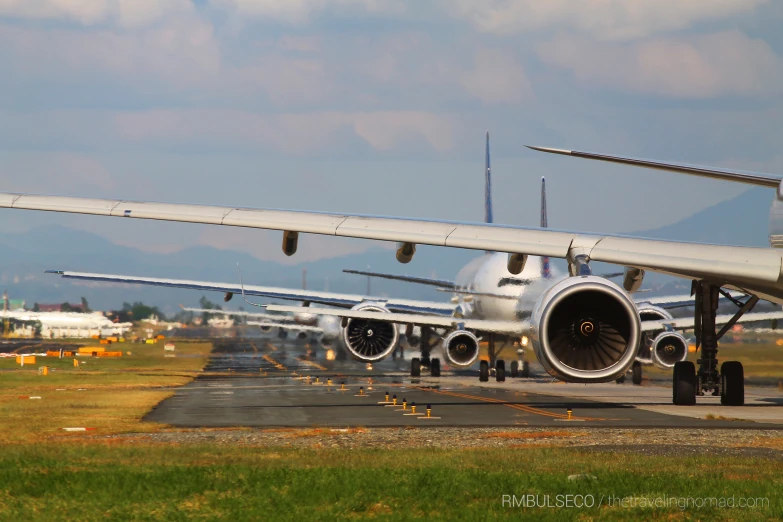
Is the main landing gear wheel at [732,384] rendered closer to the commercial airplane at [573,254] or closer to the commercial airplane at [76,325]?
the commercial airplane at [573,254]

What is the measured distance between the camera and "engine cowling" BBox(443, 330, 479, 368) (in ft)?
119

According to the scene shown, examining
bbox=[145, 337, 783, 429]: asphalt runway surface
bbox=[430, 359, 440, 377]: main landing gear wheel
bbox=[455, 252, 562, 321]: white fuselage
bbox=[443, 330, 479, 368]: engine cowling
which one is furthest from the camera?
bbox=[430, 359, 440, 377]: main landing gear wheel

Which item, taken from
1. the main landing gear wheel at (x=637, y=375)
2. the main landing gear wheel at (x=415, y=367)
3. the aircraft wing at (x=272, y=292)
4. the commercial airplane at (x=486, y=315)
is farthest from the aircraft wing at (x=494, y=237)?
the main landing gear wheel at (x=415, y=367)

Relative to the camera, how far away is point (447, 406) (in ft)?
76.1

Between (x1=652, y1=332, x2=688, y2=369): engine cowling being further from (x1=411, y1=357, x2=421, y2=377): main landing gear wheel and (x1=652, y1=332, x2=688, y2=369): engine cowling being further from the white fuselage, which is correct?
(x1=411, y1=357, x2=421, y2=377): main landing gear wheel

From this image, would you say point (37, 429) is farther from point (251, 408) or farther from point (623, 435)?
point (623, 435)

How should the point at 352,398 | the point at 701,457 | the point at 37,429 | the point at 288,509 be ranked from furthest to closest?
Answer: the point at 352,398
the point at 37,429
the point at 701,457
the point at 288,509

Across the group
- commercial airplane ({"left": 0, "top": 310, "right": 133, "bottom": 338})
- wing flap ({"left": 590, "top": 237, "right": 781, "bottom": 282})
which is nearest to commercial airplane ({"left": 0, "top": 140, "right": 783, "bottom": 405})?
wing flap ({"left": 590, "top": 237, "right": 781, "bottom": 282})

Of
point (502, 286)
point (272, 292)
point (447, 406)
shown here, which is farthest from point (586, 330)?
point (272, 292)

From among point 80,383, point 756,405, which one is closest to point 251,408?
point 756,405

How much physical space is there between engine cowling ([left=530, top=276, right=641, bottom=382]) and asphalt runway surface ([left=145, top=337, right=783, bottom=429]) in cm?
239

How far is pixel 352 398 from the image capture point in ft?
84.5

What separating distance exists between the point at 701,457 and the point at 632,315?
112 inches

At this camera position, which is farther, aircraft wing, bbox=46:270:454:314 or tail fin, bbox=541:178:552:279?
aircraft wing, bbox=46:270:454:314
